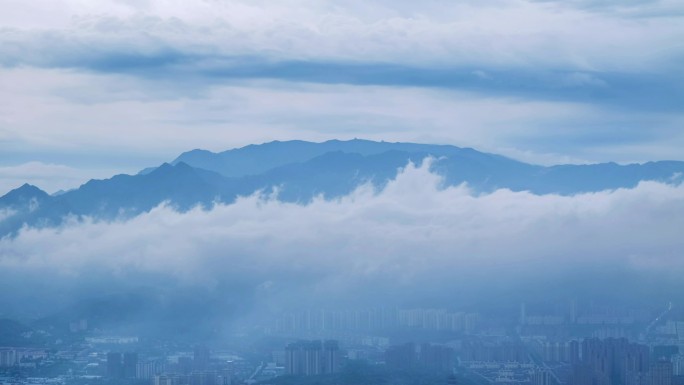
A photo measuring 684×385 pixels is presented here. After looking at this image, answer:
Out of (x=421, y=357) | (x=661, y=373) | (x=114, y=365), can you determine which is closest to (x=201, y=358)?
(x=114, y=365)

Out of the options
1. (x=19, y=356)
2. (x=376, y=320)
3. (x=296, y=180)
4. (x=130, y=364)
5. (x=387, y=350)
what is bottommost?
(x=130, y=364)

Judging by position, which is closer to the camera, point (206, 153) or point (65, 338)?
point (65, 338)

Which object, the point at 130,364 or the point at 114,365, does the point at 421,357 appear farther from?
the point at 114,365

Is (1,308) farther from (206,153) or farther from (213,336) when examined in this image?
(206,153)

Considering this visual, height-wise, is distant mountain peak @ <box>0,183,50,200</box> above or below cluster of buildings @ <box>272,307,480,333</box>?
above

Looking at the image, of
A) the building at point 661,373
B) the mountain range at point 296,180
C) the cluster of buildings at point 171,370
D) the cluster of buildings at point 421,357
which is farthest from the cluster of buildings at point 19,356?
the building at point 661,373

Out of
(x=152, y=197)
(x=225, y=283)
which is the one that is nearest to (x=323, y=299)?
(x=225, y=283)

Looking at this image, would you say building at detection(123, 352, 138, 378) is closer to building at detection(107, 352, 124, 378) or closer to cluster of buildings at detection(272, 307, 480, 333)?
building at detection(107, 352, 124, 378)

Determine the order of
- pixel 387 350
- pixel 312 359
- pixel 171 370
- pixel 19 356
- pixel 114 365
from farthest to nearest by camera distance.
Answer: pixel 19 356 < pixel 114 365 < pixel 387 350 < pixel 171 370 < pixel 312 359

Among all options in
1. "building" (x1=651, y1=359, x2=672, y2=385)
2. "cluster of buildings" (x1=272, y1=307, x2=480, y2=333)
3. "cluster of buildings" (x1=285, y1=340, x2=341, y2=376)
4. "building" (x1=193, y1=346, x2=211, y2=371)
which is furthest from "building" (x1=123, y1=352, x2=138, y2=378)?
"building" (x1=651, y1=359, x2=672, y2=385)
